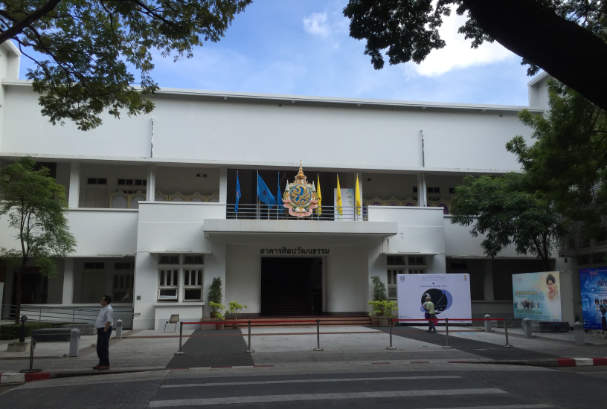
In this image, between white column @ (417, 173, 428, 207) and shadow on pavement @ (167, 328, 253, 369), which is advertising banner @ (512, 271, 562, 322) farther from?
shadow on pavement @ (167, 328, 253, 369)

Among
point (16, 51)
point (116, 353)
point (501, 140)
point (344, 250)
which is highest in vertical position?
point (16, 51)

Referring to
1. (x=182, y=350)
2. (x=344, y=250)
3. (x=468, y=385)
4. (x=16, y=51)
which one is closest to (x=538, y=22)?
(x=468, y=385)

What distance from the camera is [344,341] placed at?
16750 millimetres

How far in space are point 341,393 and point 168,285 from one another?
1613 cm

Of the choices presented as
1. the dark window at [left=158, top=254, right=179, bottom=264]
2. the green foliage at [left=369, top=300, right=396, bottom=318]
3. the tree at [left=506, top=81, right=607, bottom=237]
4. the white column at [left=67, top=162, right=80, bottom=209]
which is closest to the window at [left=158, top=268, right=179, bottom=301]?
the dark window at [left=158, top=254, right=179, bottom=264]

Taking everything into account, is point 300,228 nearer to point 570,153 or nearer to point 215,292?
point 215,292

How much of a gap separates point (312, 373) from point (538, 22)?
8.21m

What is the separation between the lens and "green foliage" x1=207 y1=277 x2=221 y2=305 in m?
22.6

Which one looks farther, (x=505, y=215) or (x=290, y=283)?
(x=290, y=283)

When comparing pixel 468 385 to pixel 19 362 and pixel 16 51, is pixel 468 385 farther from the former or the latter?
pixel 16 51

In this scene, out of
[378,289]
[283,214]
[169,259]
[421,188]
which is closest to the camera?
[169,259]

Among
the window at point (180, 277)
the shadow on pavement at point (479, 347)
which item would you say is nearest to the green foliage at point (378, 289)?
the shadow on pavement at point (479, 347)

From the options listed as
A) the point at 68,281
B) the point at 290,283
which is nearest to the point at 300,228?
the point at 290,283

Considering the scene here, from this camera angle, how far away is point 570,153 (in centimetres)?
1355
